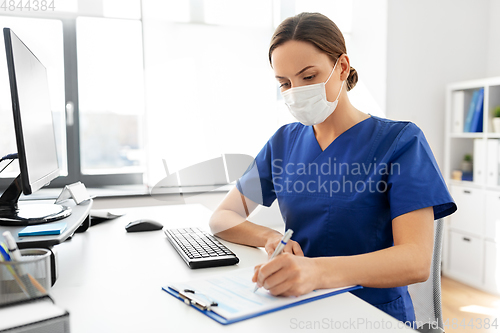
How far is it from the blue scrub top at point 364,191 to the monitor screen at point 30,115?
0.65 m

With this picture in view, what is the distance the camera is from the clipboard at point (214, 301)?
0.62 meters

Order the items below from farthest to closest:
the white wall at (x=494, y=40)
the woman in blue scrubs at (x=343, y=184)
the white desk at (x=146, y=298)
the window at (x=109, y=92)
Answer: the white wall at (x=494, y=40) → the window at (x=109, y=92) → the woman in blue scrubs at (x=343, y=184) → the white desk at (x=146, y=298)

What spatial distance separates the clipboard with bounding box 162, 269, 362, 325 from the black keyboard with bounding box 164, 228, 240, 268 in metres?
0.15

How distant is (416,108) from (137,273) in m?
2.37

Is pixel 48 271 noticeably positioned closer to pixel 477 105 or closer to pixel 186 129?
pixel 186 129

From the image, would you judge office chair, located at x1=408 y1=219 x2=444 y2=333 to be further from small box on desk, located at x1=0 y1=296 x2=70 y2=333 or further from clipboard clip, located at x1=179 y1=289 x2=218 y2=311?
small box on desk, located at x1=0 y1=296 x2=70 y2=333

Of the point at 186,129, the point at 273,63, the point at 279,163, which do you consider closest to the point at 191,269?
the point at 279,163

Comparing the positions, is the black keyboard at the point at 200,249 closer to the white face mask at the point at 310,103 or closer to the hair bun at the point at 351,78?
the white face mask at the point at 310,103

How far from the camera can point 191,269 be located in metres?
0.87

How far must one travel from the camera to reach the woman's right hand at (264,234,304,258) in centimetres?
91

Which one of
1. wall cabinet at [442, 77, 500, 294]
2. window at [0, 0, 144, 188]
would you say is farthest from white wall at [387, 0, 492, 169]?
window at [0, 0, 144, 188]

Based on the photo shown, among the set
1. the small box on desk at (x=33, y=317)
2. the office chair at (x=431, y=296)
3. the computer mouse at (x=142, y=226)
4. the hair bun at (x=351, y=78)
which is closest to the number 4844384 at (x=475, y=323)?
the office chair at (x=431, y=296)

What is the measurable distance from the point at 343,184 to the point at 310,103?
0.78ft

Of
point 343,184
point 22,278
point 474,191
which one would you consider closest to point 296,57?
point 343,184
